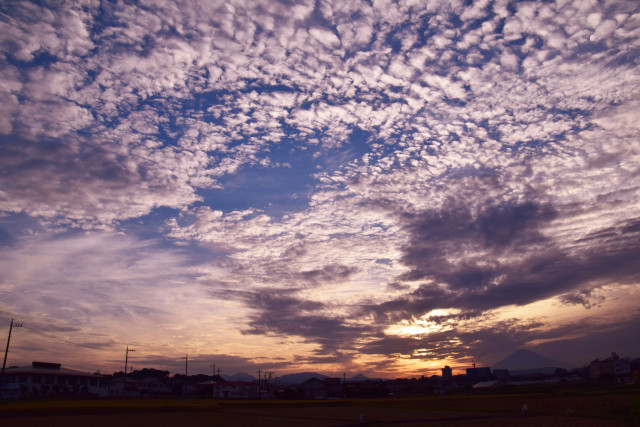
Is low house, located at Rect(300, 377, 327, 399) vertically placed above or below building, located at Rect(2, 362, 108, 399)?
below

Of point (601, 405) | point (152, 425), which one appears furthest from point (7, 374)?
point (601, 405)

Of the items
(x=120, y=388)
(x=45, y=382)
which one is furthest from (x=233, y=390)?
(x=45, y=382)

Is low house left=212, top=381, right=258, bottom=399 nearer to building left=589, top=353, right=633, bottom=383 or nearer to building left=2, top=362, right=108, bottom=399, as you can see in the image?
building left=2, top=362, right=108, bottom=399

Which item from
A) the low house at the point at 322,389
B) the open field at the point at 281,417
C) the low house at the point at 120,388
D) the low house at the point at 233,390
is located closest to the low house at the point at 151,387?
the low house at the point at 120,388

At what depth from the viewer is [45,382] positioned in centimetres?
8281

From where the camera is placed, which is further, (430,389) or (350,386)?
(430,389)

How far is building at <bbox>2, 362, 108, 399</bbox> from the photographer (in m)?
77.6

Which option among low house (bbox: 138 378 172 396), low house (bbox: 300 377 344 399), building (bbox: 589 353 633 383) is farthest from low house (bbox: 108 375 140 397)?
building (bbox: 589 353 633 383)

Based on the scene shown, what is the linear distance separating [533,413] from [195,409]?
4165cm

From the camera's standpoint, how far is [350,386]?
122m

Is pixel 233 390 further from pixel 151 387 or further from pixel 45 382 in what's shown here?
pixel 45 382

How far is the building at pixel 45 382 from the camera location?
255 ft

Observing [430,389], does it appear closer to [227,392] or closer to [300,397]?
[300,397]

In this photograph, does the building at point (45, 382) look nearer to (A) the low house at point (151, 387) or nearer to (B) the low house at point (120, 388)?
(B) the low house at point (120, 388)
